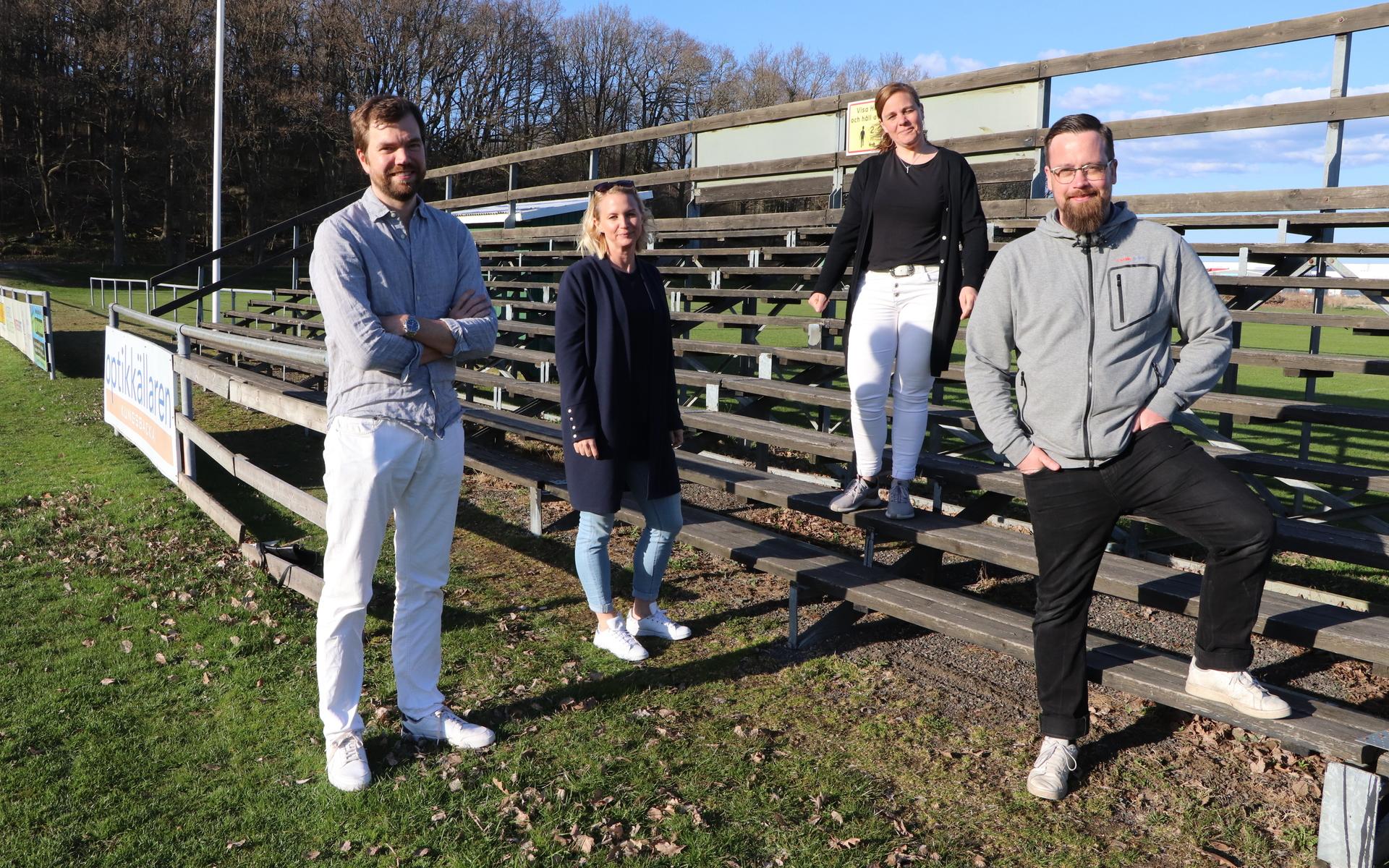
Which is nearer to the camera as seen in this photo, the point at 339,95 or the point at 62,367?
the point at 62,367

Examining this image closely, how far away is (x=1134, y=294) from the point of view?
287 centimetres

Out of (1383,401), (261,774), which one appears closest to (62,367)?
(261,774)

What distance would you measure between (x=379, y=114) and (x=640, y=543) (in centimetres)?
211

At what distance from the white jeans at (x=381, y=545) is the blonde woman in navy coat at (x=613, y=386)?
2.26ft

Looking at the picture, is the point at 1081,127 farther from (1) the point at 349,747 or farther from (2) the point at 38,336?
(2) the point at 38,336

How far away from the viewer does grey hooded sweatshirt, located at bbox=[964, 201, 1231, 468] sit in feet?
9.43

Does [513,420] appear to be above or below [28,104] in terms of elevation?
below

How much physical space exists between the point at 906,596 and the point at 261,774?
8.37 ft

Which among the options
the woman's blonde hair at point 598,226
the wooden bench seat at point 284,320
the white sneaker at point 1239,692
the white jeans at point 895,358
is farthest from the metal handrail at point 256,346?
the wooden bench seat at point 284,320

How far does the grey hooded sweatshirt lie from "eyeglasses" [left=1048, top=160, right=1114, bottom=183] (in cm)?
15

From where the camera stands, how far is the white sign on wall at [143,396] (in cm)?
703

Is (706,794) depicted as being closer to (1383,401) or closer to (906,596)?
(906,596)

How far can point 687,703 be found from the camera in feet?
12.7

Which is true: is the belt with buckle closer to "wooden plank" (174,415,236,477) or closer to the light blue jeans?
the light blue jeans
